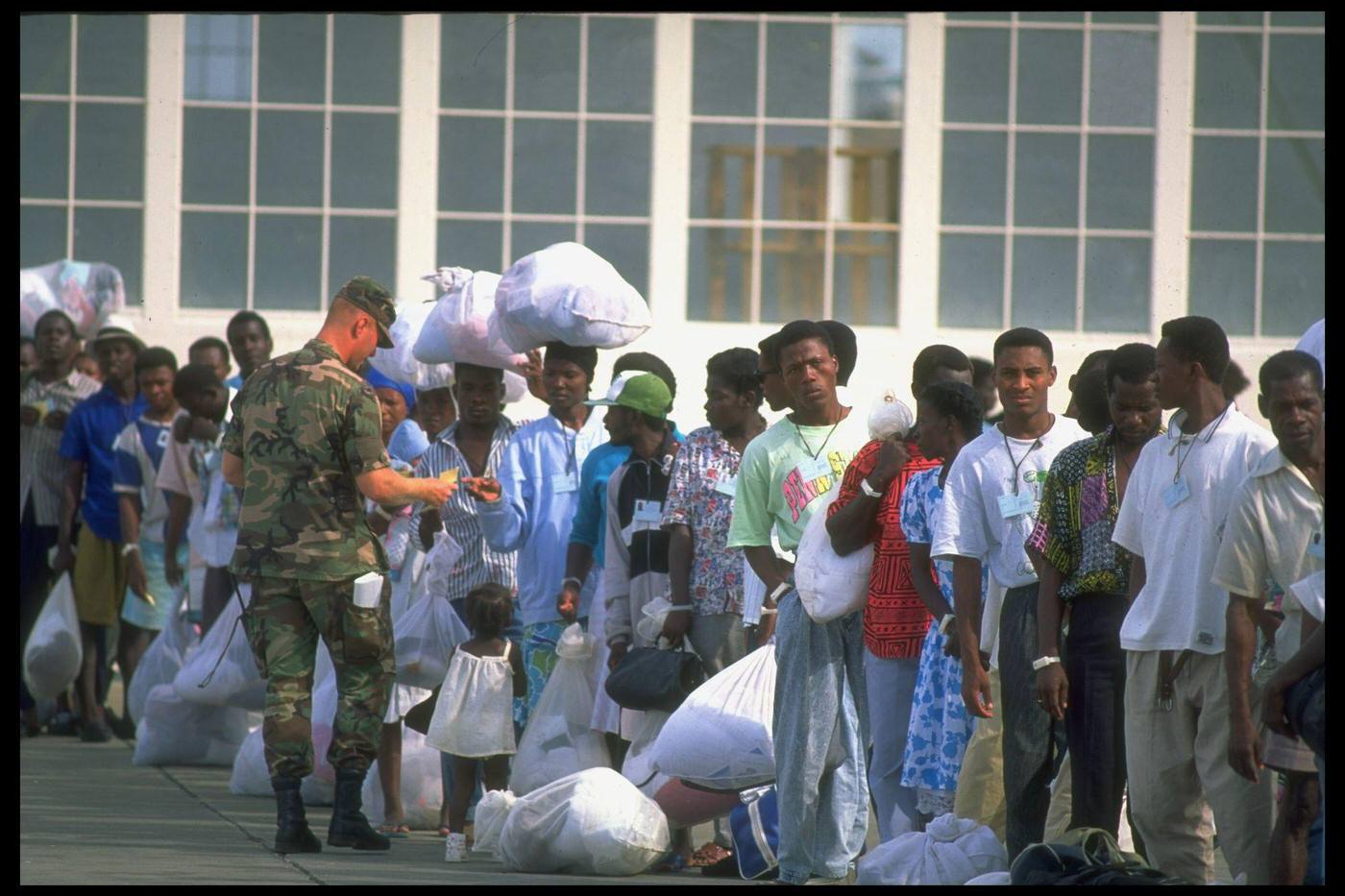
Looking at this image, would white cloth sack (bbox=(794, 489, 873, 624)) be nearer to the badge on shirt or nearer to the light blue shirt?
the badge on shirt

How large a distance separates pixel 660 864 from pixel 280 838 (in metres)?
1.44

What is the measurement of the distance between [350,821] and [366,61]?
9.77 meters

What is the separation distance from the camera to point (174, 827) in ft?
30.2

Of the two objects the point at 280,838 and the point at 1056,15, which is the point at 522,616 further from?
the point at 1056,15

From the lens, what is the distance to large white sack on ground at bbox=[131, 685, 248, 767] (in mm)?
11547

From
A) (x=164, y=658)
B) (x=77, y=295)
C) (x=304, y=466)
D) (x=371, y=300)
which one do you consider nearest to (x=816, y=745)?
(x=304, y=466)

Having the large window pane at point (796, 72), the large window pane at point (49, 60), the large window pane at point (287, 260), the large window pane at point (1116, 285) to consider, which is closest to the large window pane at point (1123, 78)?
the large window pane at point (1116, 285)

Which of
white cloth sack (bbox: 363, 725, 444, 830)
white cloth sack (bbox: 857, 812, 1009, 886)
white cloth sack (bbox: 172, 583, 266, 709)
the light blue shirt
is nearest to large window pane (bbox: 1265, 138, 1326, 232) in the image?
the light blue shirt

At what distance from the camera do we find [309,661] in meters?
8.44

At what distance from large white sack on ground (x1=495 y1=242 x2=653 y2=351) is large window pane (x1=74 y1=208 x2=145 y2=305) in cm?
855

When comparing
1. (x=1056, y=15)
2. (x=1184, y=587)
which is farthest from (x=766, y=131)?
(x=1184, y=587)

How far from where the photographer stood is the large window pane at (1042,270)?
17219 millimetres

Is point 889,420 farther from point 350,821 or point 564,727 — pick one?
point 350,821
